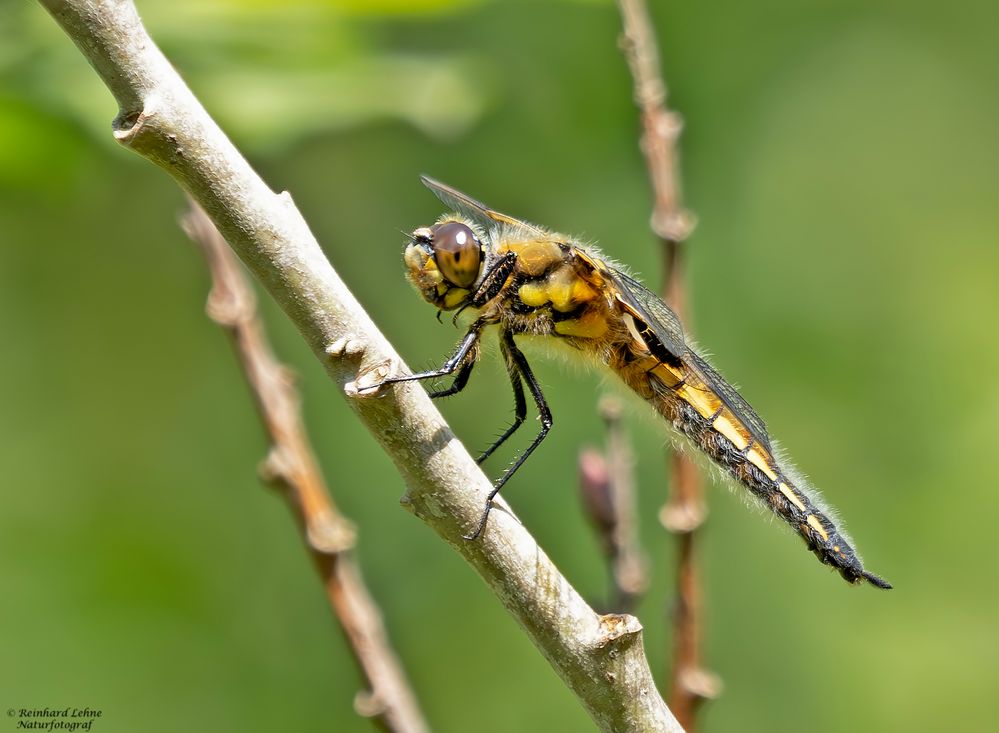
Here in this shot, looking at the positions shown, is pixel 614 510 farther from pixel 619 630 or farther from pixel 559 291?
pixel 619 630

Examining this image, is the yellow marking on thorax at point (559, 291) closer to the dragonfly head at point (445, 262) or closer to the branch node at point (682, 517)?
the dragonfly head at point (445, 262)

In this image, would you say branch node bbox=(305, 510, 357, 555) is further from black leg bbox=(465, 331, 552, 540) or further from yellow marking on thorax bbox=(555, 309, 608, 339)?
yellow marking on thorax bbox=(555, 309, 608, 339)

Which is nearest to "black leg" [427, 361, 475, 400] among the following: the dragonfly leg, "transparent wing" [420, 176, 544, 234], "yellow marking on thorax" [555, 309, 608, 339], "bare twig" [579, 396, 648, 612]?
the dragonfly leg

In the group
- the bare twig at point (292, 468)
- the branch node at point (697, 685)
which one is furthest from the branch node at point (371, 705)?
the branch node at point (697, 685)

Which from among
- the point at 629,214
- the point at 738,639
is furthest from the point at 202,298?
the point at 738,639

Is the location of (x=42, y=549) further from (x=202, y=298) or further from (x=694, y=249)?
(x=694, y=249)


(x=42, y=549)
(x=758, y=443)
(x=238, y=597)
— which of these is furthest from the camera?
(x=238, y=597)

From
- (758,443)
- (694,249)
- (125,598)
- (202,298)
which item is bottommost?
(125,598)

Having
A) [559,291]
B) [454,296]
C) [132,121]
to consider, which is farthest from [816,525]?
[132,121]
